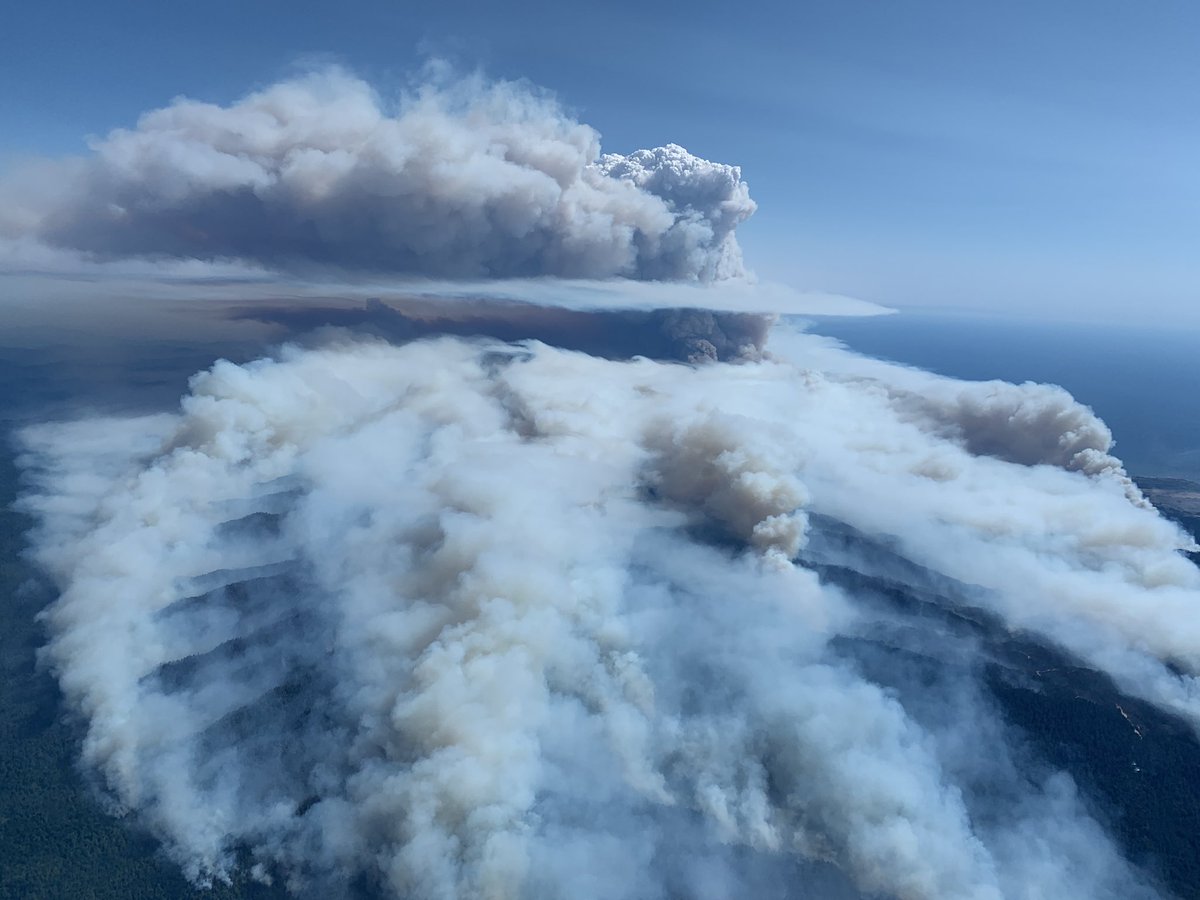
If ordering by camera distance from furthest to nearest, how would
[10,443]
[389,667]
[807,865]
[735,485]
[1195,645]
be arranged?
[10,443]
[735,485]
[1195,645]
[389,667]
[807,865]

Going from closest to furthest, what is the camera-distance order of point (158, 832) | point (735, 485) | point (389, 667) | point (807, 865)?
point (807, 865) → point (158, 832) → point (389, 667) → point (735, 485)

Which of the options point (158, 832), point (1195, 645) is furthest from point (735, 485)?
point (158, 832)

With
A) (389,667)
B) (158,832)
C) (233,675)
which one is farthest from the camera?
(233,675)

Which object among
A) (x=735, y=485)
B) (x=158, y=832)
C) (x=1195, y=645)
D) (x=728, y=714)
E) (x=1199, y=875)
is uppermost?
(x=735, y=485)

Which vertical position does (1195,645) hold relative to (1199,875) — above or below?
above

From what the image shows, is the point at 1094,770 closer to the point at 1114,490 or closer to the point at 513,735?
the point at 1114,490

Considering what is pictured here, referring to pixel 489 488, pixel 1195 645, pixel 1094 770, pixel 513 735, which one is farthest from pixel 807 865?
pixel 489 488

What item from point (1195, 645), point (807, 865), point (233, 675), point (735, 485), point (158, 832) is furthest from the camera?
point (735, 485)

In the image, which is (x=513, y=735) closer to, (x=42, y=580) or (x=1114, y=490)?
(x=42, y=580)

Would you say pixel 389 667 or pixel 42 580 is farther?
pixel 42 580
